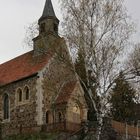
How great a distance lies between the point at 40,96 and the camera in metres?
31.2

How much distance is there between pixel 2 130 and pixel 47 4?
37.3ft

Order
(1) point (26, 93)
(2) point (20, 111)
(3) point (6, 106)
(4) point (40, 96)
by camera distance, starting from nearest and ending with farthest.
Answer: (4) point (40, 96)
(2) point (20, 111)
(1) point (26, 93)
(3) point (6, 106)

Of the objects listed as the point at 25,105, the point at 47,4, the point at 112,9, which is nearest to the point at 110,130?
the point at 25,105

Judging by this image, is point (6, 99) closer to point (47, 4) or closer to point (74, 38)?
point (47, 4)

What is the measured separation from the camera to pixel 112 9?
2170cm

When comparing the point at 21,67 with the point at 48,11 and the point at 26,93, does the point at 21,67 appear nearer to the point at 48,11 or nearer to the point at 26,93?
the point at 26,93

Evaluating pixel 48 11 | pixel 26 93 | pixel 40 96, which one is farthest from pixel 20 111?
pixel 48 11

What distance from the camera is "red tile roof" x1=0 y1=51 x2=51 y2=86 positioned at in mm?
32312

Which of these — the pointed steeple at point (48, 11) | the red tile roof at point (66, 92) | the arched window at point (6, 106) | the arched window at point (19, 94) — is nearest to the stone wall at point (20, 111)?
the arched window at point (19, 94)

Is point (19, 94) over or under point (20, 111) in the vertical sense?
over

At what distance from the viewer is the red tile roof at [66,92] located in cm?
3078

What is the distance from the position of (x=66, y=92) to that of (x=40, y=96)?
2.06 meters

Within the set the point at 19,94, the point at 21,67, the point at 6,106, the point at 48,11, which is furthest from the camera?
the point at 21,67

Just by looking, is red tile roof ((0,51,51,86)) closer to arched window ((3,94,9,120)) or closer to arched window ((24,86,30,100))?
arched window ((24,86,30,100))
